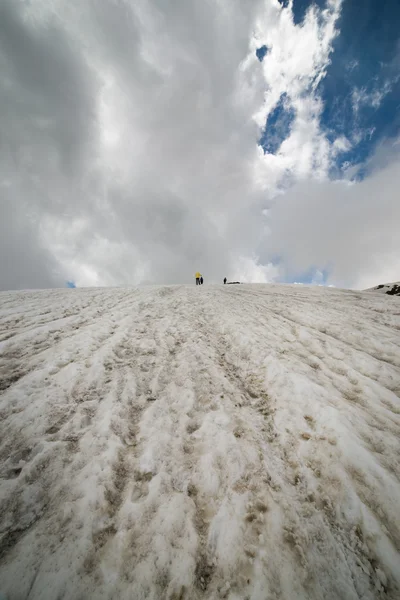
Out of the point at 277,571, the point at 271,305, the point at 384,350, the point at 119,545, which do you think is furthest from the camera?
the point at 271,305

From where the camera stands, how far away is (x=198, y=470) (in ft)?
13.1

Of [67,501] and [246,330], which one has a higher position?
[246,330]

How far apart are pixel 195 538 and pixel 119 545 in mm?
1055

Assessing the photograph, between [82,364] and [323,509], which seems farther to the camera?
[82,364]

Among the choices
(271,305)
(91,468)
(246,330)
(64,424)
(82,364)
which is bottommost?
(91,468)

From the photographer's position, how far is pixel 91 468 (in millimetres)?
3885

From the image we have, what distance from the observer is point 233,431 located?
471cm

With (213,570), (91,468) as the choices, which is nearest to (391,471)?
(213,570)

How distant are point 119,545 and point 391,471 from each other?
4.56 m

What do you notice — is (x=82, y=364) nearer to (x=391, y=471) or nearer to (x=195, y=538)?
(x=195, y=538)

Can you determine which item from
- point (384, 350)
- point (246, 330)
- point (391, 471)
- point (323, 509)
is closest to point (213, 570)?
point (323, 509)

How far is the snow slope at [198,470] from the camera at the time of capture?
9.21 ft

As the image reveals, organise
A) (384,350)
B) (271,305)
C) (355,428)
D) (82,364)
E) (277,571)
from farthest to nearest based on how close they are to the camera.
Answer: (271,305), (384,350), (82,364), (355,428), (277,571)

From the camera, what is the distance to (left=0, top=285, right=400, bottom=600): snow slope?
2.81 metres
